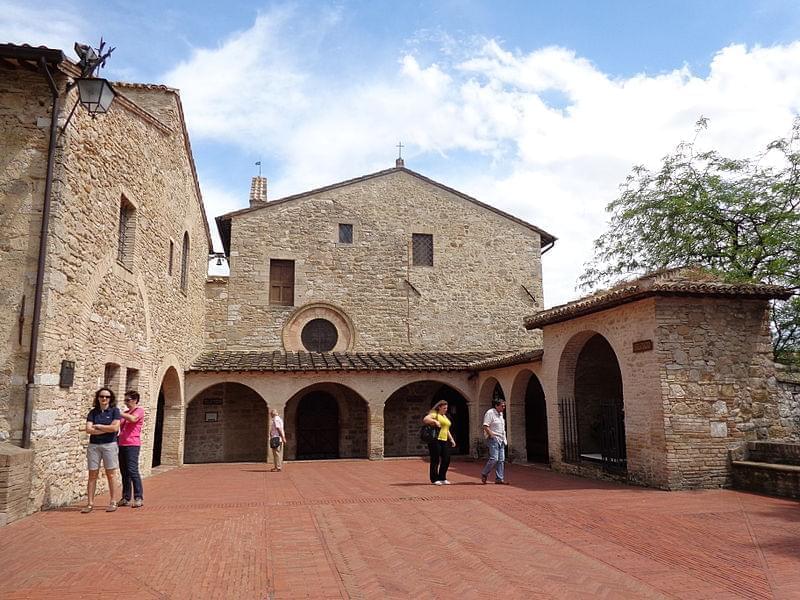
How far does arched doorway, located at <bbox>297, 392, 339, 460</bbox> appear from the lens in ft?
58.4

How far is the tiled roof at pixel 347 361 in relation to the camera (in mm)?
15086

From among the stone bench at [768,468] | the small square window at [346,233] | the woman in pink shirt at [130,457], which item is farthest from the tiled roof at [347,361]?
the woman in pink shirt at [130,457]

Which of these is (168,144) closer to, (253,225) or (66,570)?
(253,225)

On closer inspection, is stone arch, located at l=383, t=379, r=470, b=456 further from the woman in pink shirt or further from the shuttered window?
the woman in pink shirt

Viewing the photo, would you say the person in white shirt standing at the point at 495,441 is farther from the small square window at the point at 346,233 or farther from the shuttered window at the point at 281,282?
the small square window at the point at 346,233

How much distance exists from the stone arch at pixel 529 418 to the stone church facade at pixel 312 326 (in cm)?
7

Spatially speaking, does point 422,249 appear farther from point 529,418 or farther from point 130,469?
point 130,469

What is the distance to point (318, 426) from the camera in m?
18.0

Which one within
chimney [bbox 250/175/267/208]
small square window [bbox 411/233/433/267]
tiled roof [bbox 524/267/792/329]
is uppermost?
chimney [bbox 250/175/267/208]

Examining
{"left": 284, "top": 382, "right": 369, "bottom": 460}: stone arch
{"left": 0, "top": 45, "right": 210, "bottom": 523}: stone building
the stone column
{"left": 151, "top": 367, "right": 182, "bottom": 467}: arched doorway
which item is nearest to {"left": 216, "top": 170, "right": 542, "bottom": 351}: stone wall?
{"left": 284, "top": 382, "right": 369, "bottom": 460}: stone arch

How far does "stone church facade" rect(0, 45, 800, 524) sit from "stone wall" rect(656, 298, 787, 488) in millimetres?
34

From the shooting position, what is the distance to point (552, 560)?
5375 millimetres

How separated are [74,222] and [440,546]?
661cm

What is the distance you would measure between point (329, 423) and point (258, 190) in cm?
897
